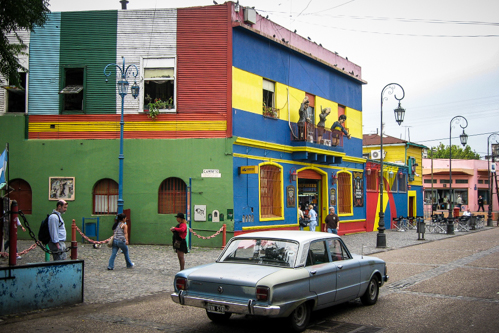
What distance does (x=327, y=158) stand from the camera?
2477 centimetres

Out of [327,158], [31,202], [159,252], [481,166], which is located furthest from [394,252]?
[481,166]

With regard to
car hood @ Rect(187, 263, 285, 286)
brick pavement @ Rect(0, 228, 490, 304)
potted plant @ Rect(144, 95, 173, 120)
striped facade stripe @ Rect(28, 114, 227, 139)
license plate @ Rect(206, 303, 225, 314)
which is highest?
potted plant @ Rect(144, 95, 173, 120)

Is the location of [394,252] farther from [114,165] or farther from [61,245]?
[61,245]

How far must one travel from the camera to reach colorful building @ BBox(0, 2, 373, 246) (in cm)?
1889

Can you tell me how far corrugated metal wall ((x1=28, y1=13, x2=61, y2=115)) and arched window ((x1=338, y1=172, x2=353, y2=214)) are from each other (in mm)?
15544

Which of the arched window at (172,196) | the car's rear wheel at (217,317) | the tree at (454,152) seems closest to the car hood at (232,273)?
the car's rear wheel at (217,317)

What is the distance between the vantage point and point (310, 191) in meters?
24.7

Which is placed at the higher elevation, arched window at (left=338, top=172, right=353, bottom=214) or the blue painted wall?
the blue painted wall

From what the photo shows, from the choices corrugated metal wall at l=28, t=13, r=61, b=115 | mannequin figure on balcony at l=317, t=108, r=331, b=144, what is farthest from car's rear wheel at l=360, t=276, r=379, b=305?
corrugated metal wall at l=28, t=13, r=61, b=115

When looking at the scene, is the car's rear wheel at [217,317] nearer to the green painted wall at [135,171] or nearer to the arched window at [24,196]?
the green painted wall at [135,171]

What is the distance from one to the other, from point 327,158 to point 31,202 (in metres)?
14.1

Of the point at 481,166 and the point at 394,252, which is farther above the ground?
the point at 481,166

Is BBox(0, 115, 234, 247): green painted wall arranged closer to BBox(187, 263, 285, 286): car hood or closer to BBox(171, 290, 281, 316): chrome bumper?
BBox(187, 263, 285, 286): car hood

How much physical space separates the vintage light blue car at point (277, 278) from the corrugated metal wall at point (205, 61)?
1144 cm
